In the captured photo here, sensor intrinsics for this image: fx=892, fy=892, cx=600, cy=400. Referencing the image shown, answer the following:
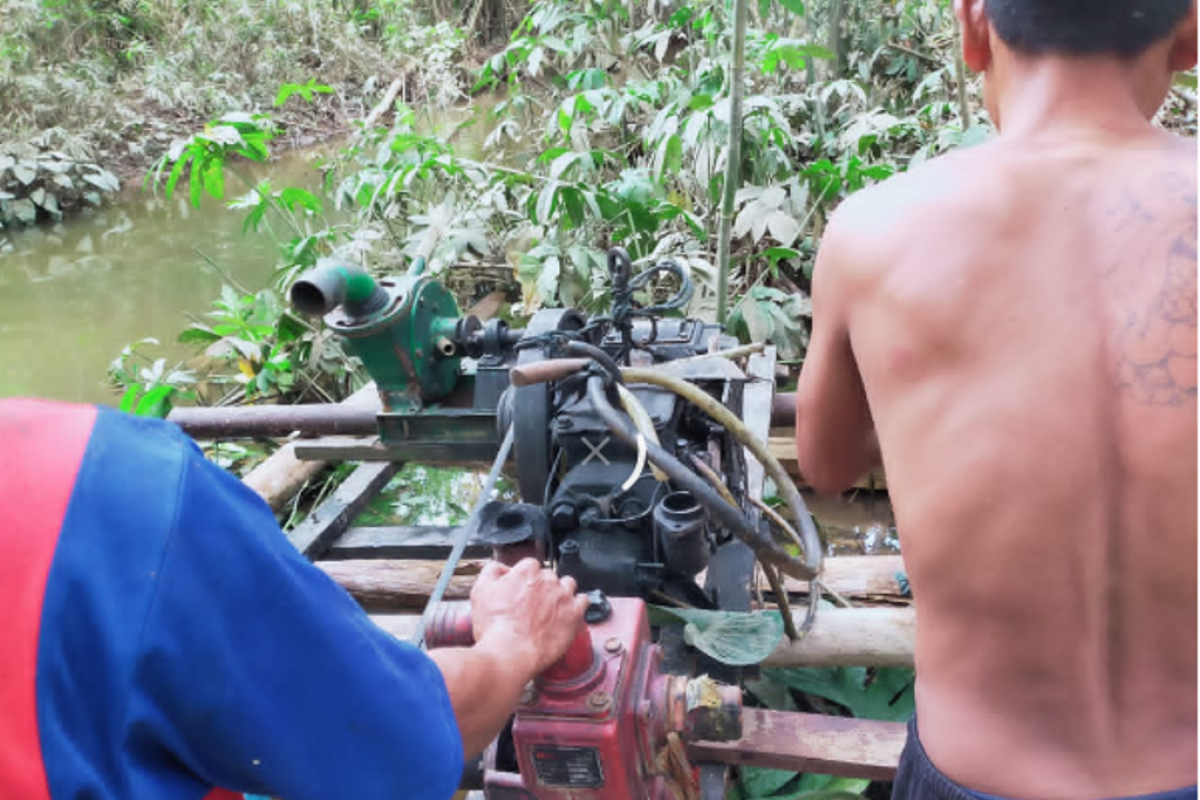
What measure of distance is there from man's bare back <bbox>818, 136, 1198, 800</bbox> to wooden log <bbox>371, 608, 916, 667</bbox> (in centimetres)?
88

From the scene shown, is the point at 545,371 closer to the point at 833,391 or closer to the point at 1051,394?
the point at 833,391

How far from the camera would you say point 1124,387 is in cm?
90

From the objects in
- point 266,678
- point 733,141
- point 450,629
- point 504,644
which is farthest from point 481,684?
point 733,141

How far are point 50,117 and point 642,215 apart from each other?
10462 mm

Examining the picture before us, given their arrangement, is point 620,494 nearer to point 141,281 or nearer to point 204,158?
point 204,158

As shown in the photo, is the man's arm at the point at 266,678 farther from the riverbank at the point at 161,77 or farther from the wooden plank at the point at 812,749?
the riverbank at the point at 161,77

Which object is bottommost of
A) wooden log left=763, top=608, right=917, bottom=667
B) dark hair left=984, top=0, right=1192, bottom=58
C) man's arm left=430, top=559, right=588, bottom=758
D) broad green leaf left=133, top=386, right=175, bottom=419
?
wooden log left=763, top=608, right=917, bottom=667

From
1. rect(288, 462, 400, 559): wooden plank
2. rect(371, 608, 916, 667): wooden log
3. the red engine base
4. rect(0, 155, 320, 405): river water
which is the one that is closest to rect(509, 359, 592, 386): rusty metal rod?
the red engine base

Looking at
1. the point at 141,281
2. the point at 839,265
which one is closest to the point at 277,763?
the point at 839,265

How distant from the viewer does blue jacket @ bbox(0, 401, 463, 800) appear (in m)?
0.66

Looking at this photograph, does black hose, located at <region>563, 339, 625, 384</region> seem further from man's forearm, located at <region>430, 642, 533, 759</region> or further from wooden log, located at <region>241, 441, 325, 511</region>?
wooden log, located at <region>241, 441, 325, 511</region>

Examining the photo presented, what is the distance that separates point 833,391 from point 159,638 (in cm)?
84

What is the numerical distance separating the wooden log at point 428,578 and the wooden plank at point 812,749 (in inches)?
25.9

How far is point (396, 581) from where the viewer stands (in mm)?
2389
